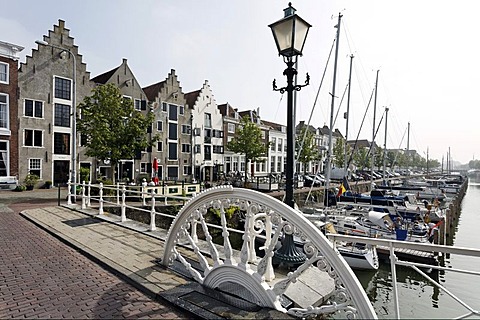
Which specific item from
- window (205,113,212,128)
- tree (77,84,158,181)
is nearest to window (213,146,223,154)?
window (205,113,212,128)

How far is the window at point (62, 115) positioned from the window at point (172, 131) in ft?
34.7

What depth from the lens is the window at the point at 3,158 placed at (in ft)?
68.2

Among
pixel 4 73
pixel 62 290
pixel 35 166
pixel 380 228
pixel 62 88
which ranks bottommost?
pixel 380 228

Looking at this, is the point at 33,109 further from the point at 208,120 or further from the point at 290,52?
the point at 290,52

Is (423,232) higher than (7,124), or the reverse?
(7,124)

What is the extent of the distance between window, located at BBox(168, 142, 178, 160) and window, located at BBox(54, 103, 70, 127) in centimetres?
1070

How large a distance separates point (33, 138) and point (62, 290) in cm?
2341

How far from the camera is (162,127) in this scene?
1247 inches

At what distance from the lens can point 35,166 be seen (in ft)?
73.4

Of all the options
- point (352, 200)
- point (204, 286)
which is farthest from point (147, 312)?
point (352, 200)

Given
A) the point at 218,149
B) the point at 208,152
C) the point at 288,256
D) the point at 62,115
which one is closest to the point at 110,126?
the point at 62,115

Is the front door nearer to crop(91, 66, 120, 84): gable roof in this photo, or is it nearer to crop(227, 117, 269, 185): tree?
crop(91, 66, 120, 84): gable roof

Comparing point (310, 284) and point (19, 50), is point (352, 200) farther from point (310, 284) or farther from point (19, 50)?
point (19, 50)

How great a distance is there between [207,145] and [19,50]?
68.2 feet
